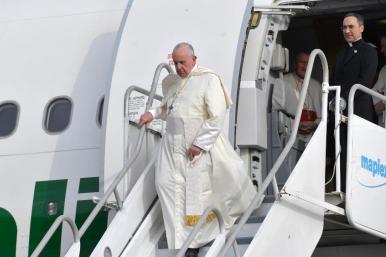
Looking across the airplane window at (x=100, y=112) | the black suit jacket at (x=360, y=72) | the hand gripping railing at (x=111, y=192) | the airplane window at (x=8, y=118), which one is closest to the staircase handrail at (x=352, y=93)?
the black suit jacket at (x=360, y=72)

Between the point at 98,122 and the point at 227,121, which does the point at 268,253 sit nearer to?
the point at 227,121

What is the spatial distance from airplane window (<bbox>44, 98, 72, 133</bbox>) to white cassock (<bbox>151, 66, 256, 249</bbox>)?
2203 millimetres

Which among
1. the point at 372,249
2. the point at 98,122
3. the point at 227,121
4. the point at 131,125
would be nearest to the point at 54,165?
the point at 98,122

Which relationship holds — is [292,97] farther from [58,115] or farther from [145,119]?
[58,115]

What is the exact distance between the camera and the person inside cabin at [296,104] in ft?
29.0

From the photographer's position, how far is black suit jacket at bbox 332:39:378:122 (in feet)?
26.0

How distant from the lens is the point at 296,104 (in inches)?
358

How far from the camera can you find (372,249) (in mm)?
8109

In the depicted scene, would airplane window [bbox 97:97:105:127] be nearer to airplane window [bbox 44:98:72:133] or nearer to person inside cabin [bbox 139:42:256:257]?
airplane window [bbox 44:98:72:133]

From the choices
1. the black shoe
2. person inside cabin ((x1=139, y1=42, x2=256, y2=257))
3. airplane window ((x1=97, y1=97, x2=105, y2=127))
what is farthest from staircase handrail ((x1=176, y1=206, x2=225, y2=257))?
airplane window ((x1=97, y1=97, x2=105, y2=127))

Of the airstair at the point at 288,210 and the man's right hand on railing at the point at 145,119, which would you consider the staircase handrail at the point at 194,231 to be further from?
the man's right hand on railing at the point at 145,119

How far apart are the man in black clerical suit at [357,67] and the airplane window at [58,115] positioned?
263cm

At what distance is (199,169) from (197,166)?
3cm

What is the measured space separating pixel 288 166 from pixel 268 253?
6.79ft
